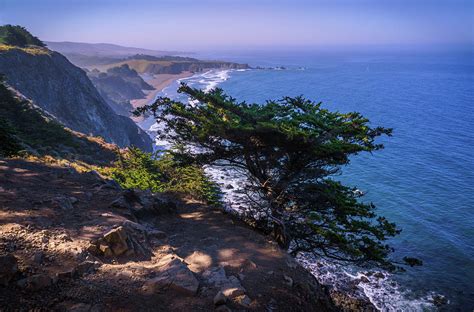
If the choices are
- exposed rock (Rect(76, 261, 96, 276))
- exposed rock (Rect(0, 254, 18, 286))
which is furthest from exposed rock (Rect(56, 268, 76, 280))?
exposed rock (Rect(0, 254, 18, 286))

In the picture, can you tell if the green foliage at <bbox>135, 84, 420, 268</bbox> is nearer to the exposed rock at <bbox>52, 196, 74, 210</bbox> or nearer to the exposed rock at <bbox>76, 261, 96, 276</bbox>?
the exposed rock at <bbox>52, 196, 74, 210</bbox>

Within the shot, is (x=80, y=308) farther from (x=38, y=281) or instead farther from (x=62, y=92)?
(x=62, y=92)

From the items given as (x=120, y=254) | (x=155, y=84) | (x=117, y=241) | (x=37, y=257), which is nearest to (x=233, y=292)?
(x=120, y=254)

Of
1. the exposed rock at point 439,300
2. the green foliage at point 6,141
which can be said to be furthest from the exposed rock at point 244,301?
the exposed rock at point 439,300

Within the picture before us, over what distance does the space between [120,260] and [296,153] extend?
7.24 meters

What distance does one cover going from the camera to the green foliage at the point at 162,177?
17936mm

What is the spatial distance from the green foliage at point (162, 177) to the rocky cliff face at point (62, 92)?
23.4m

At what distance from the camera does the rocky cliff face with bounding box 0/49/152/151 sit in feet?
125

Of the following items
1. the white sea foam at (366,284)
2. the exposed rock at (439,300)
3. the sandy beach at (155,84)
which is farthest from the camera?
the sandy beach at (155,84)

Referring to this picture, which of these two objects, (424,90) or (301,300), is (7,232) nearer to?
(301,300)

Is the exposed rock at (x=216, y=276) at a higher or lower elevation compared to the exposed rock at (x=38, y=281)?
lower

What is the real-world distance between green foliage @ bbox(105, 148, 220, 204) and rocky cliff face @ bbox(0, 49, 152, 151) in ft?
76.8

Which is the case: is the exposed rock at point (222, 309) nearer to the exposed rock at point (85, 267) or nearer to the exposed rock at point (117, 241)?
the exposed rock at point (85, 267)

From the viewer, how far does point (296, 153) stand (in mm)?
11711
